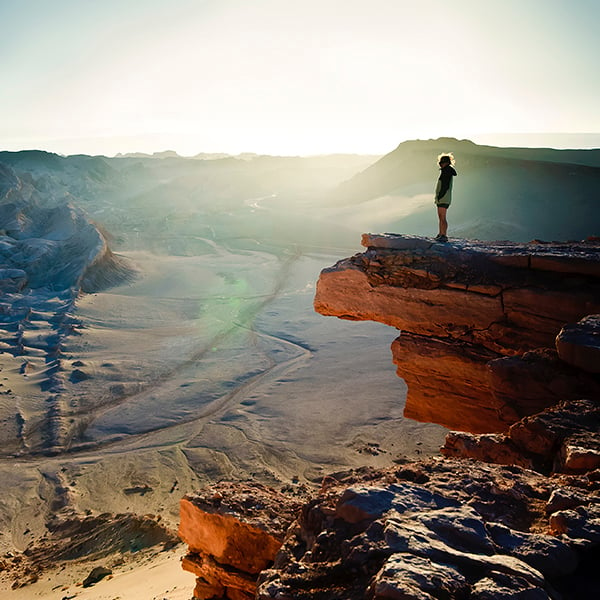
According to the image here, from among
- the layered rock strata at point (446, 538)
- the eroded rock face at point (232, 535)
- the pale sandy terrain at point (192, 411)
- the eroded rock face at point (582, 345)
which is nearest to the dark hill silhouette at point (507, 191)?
the pale sandy terrain at point (192, 411)

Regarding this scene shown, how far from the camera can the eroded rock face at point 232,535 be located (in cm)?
476

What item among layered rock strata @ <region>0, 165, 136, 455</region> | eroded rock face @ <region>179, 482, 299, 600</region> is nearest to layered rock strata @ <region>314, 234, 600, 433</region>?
eroded rock face @ <region>179, 482, 299, 600</region>

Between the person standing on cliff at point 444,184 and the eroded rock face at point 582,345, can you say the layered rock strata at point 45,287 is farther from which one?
the eroded rock face at point 582,345

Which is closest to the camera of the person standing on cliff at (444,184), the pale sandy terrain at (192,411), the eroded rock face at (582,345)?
the eroded rock face at (582,345)

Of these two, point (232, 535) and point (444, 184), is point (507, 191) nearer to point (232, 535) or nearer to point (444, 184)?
point (444, 184)

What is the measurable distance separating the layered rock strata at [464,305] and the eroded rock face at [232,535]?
129 inches

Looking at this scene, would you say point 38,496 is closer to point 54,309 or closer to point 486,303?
point 486,303

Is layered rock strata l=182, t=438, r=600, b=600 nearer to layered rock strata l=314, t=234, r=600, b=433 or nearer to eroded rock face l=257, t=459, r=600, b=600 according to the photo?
eroded rock face l=257, t=459, r=600, b=600

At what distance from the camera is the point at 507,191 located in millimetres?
42625

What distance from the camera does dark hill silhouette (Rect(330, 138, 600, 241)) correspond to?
118ft

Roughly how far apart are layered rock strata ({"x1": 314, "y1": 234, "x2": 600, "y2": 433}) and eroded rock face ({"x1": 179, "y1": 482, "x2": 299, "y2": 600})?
3281 millimetres

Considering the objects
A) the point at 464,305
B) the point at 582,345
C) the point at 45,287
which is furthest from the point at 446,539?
the point at 45,287

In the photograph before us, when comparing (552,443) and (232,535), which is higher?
(552,443)

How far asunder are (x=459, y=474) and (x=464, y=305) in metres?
4.22
